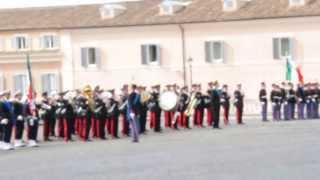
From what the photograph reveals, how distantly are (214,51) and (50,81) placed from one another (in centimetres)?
1191

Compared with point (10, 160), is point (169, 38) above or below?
above

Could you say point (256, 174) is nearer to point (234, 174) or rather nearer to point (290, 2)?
point (234, 174)

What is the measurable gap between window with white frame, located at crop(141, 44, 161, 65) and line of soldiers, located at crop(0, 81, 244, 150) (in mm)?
27151

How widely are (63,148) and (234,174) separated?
10879 mm

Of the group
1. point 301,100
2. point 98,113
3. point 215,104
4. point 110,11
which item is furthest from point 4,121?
point 110,11

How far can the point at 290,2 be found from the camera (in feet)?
208

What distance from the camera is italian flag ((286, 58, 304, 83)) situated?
5526 centimetres

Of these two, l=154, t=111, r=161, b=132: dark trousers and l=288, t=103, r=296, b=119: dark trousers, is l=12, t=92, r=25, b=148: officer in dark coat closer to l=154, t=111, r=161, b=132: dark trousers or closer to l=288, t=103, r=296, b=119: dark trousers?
l=154, t=111, r=161, b=132: dark trousers

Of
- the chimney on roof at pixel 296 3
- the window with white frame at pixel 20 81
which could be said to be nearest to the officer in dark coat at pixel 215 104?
the chimney on roof at pixel 296 3

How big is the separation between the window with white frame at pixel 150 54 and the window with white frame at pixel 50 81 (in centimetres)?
649

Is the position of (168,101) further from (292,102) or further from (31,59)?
(31,59)

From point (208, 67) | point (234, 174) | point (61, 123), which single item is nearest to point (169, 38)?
point (208, 67)

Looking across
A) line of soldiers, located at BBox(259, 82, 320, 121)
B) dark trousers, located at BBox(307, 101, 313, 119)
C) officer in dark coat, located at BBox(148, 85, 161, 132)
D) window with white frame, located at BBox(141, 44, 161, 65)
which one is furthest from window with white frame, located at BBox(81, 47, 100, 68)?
officer in dark coat, located at BBox(148, 85, 161, 132)

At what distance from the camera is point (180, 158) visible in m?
21.5
